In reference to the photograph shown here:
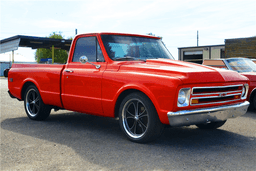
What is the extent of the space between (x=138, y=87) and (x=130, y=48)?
1.26 meters

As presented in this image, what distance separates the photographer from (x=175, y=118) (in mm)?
4078

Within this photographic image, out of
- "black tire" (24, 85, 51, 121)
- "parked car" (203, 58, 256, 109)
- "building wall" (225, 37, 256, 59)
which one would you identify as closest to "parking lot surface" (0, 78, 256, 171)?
"black tire" (24, 85, 51, 121)

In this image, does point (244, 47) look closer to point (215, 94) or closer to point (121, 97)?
point (215, 94)

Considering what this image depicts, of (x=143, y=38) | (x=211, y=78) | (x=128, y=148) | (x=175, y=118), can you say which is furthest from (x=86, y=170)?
(x=143, y=38)

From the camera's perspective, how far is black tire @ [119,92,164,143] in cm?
437

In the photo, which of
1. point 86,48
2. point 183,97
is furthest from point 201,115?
point 86,48

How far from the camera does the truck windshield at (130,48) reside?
5.34 m

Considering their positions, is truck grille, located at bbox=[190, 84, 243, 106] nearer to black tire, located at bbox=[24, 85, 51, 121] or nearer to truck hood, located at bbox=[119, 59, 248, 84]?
truck hood, located at bbox=[119, 59, 248, 84]

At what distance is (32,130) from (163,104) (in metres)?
2.93

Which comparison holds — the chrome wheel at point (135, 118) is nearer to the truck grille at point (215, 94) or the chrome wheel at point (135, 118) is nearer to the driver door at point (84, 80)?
the driver door at point (84, 80)

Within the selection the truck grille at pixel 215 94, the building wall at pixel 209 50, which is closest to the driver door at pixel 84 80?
the truck grille at pixel 215 94

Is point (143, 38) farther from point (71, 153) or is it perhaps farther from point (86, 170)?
point (86, 170)

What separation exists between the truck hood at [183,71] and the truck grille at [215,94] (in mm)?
130

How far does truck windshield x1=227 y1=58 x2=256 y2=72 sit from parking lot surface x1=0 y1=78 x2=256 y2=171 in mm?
2764
